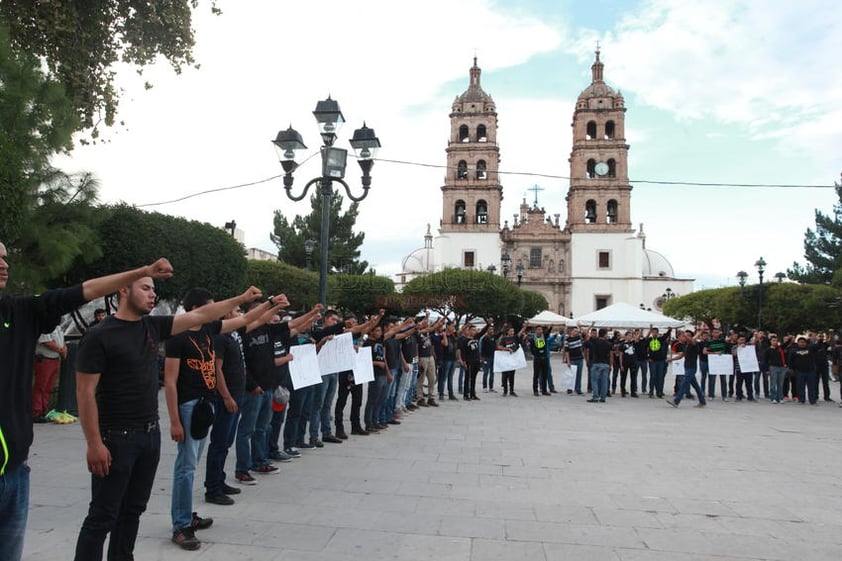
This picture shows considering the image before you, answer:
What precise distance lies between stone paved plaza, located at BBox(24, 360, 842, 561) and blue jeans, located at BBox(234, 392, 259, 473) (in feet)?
0.88

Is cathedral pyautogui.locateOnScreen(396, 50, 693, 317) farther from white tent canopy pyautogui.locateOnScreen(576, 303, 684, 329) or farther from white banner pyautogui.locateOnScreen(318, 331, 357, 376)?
white banner pyautogui.locateOnScreen(318, 331, 357, 376)

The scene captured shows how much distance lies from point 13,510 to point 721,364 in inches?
589

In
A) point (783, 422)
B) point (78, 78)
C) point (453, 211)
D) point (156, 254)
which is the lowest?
point (783, 422)

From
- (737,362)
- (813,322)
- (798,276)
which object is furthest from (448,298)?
(798,276)

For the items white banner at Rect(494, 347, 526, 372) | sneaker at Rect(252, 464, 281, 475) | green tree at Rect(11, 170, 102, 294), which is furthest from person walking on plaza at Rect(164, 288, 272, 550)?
white banner at Rect(494, 347, 526, 372)

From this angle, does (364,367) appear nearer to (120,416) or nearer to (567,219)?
(120,416)

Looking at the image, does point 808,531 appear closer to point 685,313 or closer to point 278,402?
point 278,402

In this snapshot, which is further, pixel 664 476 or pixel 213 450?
pixel 664 476

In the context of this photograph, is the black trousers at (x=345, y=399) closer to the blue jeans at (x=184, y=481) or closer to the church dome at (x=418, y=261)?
the blue jeans at (x=184, y=481)

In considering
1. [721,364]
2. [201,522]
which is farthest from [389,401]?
[721,364]

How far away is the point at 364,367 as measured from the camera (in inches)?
338

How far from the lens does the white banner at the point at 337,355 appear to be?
7750mm

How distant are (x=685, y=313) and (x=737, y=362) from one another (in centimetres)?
3739

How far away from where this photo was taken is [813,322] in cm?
3562
